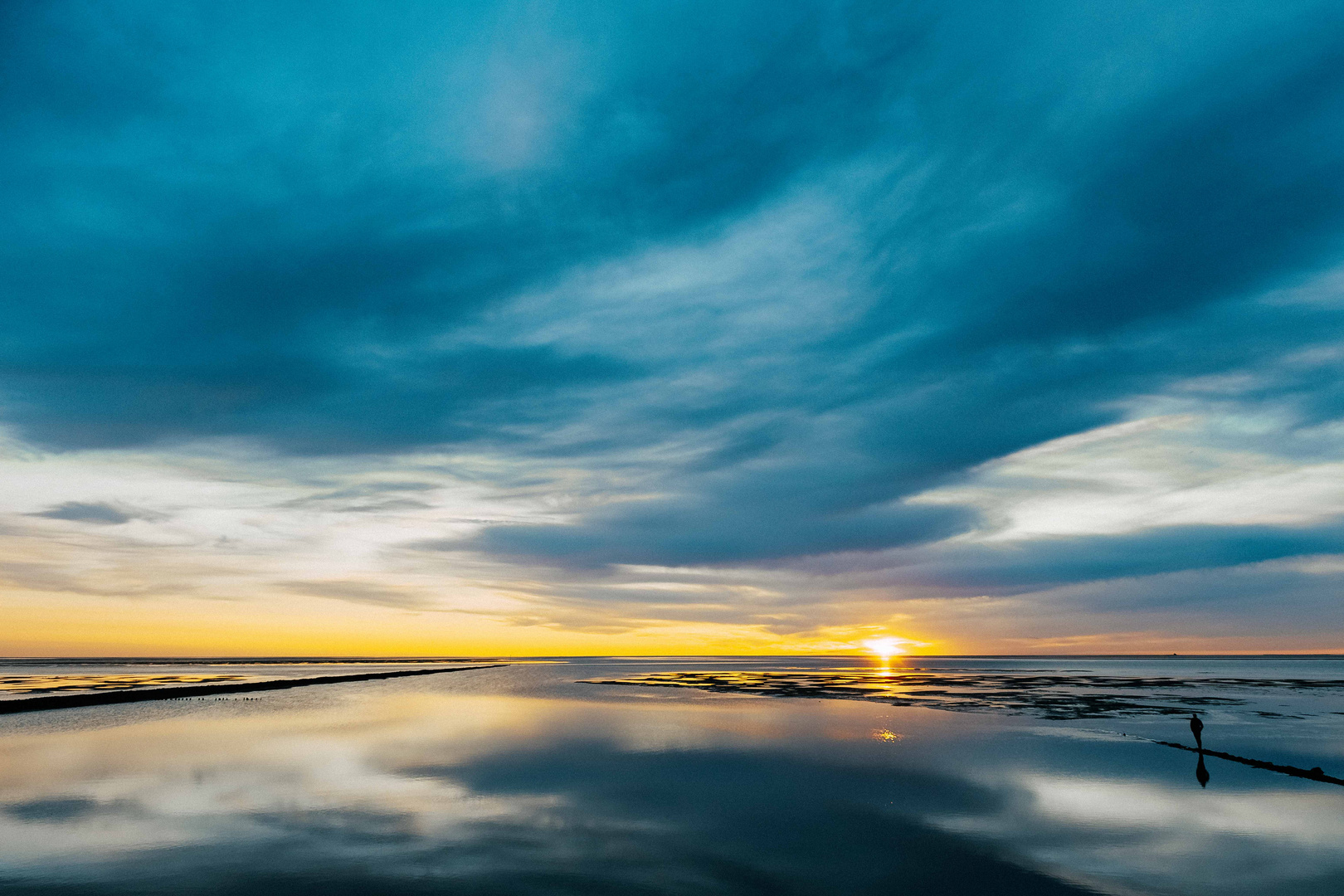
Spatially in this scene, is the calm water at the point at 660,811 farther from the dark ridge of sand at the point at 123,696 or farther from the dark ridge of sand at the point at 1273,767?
the dark ridge of sand at the point at 123,696

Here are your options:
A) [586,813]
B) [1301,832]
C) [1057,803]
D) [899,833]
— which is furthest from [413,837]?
[1301,832]

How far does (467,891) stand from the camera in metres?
14.3

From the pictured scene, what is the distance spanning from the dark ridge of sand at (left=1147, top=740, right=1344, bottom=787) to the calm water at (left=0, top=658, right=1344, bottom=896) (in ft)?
2.57

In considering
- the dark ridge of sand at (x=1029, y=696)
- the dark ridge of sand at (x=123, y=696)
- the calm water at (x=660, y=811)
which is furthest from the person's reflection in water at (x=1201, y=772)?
the dark ridge of sand at (x=123, y=696)

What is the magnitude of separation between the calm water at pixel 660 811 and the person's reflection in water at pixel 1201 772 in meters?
0.37

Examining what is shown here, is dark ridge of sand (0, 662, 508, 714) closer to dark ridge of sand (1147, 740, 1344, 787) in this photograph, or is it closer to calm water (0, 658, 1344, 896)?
calm water (0, 658, 1344, 896)

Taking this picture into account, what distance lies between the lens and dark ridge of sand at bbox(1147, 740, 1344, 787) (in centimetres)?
2673

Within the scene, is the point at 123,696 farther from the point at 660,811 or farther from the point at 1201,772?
the point at 1201,772

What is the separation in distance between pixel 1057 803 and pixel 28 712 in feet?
197

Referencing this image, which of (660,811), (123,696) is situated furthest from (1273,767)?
(123,696)

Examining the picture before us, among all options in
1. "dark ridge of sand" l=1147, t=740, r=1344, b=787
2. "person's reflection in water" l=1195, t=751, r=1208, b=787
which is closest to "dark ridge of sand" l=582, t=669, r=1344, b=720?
"dark ridge of sand" l=1147, t=740, r=1344, b=787

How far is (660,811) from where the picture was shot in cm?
2147

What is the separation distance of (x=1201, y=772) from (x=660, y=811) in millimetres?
20807

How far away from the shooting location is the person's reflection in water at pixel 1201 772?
85.5 feet
